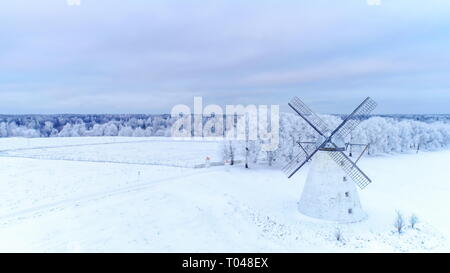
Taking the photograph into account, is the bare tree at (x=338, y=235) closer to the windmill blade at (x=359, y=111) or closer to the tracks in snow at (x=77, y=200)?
the windmill blade at (x=359, y=111)

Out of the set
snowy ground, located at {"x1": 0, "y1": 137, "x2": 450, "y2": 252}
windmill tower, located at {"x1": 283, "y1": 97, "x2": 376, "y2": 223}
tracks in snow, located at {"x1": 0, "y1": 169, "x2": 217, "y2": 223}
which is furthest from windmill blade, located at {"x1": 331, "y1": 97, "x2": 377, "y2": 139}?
tracks in snow, located at {"x1": 0, "y1": 169, "x2": 217, "y2": 223}

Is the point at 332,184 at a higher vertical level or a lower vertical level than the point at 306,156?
lower

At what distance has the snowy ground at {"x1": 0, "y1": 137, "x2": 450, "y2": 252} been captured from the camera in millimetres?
15984

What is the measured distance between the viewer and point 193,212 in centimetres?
2078

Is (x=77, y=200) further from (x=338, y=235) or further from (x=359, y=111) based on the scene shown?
(x=359, y=111)

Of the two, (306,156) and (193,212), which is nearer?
(193,212)

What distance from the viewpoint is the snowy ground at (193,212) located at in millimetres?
15984

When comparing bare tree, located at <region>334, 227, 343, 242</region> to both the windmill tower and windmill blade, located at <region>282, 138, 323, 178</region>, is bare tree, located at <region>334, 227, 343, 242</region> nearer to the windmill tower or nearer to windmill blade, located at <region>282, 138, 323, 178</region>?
the windmill tower

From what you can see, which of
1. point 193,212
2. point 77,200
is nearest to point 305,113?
point 193,212

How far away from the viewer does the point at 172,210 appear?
21062 millimetres

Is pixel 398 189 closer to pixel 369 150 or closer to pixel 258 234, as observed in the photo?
pixel 258 234

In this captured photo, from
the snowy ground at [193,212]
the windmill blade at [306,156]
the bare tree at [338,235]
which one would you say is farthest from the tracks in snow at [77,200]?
the bare tree at [338,235]

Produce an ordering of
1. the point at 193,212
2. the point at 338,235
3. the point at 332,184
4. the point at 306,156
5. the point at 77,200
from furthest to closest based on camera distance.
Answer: the point at 77,200
the point at 306,156
the point at 193,212
the point at 332,184
the point at 338,235
